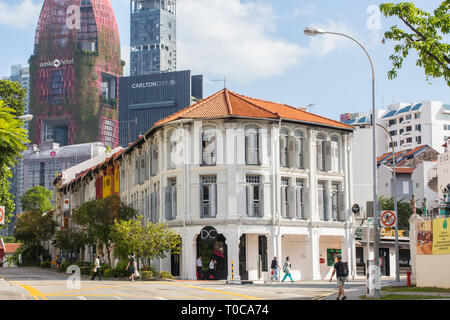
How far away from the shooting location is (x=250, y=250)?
50312 millimetres

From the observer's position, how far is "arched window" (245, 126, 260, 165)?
50091 mm

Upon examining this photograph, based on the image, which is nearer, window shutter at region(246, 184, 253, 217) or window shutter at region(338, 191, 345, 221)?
window shutter at region(246, 184, 253, 217)

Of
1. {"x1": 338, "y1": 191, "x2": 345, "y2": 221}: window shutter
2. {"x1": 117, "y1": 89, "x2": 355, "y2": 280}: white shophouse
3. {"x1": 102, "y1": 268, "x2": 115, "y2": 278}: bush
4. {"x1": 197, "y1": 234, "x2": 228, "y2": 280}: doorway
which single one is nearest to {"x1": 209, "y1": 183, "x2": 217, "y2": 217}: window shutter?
{"x1": 117, "y1": 89, "x2": 355, "y2": 280}: white shophouse

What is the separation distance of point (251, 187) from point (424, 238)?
15.9 metres

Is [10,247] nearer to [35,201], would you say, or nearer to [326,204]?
[35,201]

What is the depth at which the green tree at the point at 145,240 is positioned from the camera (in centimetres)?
4702

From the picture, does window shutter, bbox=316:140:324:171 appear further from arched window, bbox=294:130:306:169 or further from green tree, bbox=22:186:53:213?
green tree, bbox=22:186:53:213

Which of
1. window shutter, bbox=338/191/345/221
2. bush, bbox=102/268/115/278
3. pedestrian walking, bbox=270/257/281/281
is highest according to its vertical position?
window shutter, bbox=338/191/345/221

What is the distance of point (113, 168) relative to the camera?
70625 millimetres

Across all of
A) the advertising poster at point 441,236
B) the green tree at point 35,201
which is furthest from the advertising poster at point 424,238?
the green tree at point 35,201

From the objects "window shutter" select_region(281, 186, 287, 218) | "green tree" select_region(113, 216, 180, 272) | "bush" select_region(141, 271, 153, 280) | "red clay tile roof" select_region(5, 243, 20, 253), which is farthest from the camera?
"red clay tile roof" select_region(5, 243, 20, 253)

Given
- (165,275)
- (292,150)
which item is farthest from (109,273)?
(292,150)

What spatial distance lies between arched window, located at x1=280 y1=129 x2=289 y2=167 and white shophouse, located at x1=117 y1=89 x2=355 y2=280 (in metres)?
0.07

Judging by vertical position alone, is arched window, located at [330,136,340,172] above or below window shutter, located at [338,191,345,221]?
above
